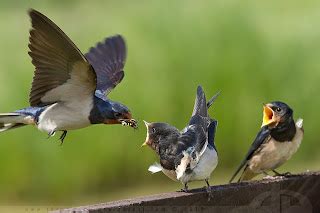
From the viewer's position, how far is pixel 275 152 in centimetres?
501

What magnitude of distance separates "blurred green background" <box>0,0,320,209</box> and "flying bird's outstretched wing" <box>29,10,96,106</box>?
7.07ft

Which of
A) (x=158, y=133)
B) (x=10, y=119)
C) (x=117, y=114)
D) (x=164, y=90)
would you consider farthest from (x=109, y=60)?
(x=164, y=90)

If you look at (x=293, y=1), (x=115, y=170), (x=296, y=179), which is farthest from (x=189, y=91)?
(x=296, y=179)

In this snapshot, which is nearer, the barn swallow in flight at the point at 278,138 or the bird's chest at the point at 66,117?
the bird's chest at the point at 66,117

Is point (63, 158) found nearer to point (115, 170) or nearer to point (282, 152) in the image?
point (115, 170)

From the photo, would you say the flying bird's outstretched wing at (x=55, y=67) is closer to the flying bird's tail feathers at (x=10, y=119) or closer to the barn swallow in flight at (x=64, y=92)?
the barn swallow in flight at (x=64, y=92)

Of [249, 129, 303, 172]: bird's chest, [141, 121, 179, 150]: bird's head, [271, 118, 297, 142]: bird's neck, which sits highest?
[141, 121, 179, 150]: bird's head

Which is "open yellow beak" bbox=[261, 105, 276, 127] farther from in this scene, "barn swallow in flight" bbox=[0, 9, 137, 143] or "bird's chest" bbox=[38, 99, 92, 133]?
"bird's chest" bbox=[38, 99, 92, 133]

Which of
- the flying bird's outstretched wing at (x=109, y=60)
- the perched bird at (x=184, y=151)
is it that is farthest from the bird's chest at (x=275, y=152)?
the perched bird at (x=184, y=151)

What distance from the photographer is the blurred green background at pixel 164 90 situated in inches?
273

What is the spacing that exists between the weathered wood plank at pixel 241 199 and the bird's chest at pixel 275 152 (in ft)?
3.44

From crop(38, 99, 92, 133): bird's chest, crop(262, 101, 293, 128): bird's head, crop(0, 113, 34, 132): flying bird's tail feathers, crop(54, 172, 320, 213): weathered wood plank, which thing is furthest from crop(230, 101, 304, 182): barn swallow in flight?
crop(54, 172, 320, 213): weathered wood plank

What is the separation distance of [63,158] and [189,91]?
2.66ft

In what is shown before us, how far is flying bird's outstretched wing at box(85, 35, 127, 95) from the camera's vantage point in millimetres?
5250
